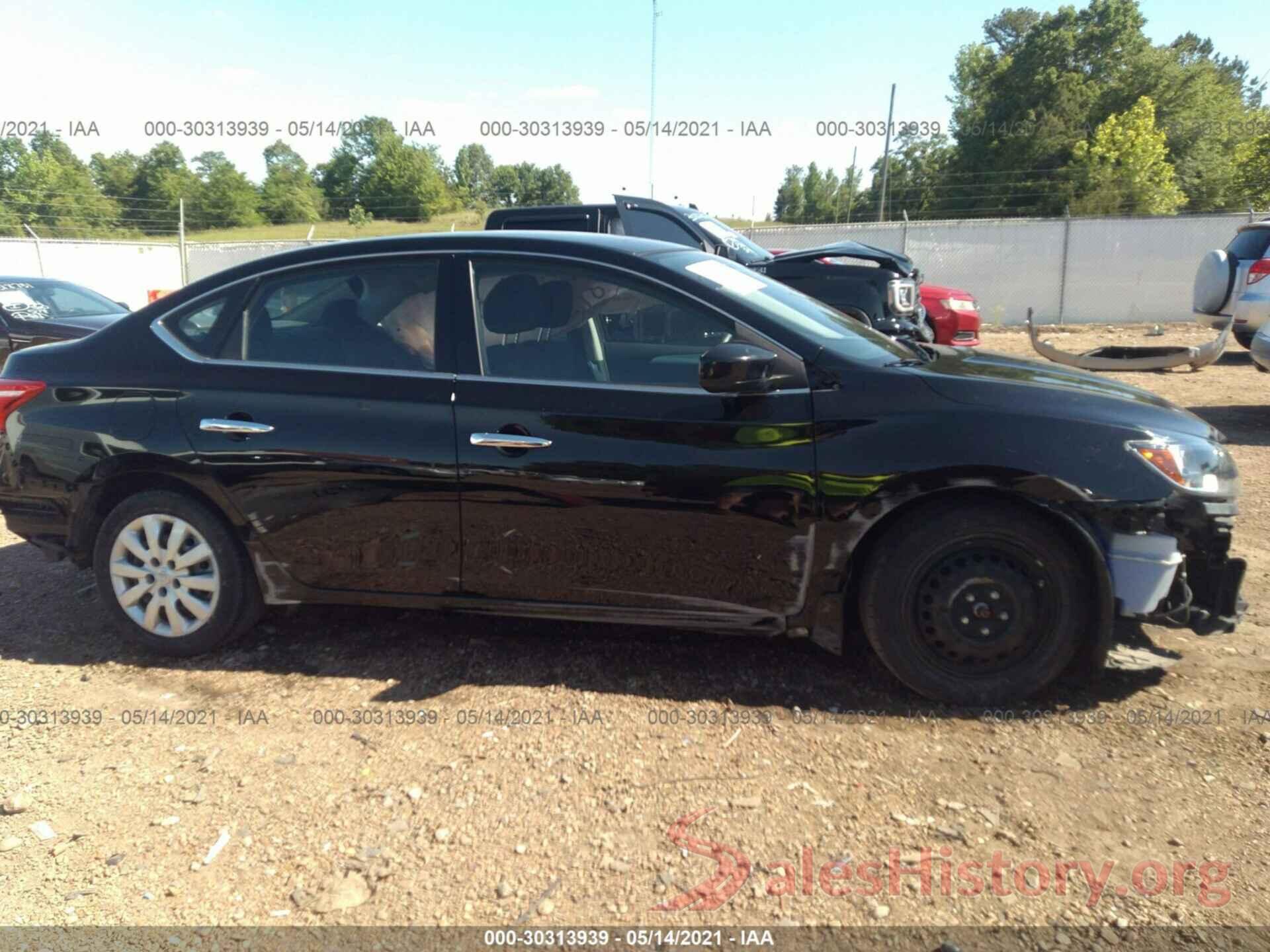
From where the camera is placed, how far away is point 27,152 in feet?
156

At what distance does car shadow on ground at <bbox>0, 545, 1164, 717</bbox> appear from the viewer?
353 cm

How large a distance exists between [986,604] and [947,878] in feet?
3.45

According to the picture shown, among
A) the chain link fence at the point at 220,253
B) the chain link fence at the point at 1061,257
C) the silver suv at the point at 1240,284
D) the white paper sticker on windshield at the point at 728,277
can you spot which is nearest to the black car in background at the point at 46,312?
the chain link fence at the point at 1061,257

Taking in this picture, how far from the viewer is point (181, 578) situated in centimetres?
389

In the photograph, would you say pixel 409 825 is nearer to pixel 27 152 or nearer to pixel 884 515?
pixel 884 515

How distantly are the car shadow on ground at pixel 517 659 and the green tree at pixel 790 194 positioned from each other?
192 ft

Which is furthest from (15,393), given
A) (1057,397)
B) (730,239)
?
(730,239)

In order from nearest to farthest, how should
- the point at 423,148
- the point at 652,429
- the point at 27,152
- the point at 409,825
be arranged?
1. the point at 409,825
2. the point at 652,429
3. the point at 423,148
4. the point at 27,152

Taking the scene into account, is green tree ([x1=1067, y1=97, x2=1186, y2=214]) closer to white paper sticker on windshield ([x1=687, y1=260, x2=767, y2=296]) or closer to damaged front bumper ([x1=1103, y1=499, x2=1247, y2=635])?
white paper sticker on windshield ([x1=687, y1=260, x2=767, y2=296])

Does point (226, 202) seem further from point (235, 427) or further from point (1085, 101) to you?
point (1085, 101)

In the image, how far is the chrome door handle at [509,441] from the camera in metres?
3.45


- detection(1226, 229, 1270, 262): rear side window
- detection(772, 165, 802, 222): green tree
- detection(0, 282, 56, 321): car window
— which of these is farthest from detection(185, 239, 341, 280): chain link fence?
detection(772, 165, 802, 222): green tree

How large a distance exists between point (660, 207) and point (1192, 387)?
6705 millimetres

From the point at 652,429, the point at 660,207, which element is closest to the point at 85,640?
the point at 652,429
